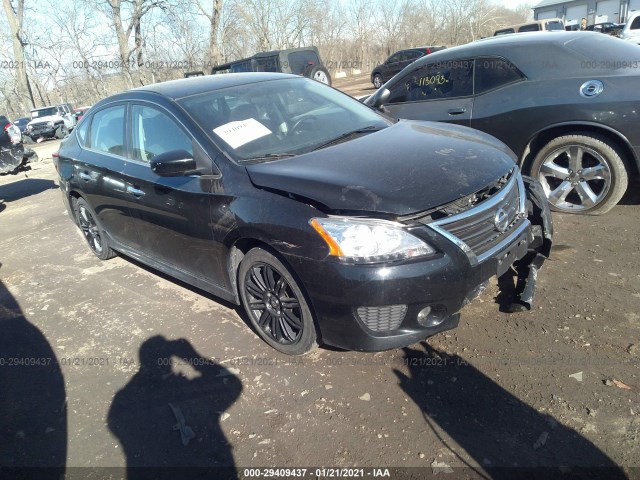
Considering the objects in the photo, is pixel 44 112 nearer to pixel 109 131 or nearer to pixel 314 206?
pixel 109 131

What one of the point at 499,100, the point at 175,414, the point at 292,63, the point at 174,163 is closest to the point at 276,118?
the point at 174,163

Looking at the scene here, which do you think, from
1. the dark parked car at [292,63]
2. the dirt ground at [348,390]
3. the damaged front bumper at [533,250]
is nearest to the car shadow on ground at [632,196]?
the dirt ground at [348,390]

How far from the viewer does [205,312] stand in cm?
385

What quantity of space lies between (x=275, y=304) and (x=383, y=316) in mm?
779

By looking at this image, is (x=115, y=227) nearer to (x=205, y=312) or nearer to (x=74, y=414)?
(x=205, y=312)

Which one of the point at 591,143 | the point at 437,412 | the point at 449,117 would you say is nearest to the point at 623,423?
the point at 437,412

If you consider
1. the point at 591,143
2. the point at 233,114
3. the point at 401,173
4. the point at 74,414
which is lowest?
the point at 74,414

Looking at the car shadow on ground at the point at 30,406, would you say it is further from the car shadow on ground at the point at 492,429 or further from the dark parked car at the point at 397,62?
the dark parked car at the point at 397,62

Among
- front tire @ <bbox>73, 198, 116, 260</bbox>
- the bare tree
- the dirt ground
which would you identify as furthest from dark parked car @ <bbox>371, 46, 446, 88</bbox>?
the bare tree

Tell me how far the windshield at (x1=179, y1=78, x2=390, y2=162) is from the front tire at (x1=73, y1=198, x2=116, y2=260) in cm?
214

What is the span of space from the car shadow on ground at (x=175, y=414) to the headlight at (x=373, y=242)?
1162 mm

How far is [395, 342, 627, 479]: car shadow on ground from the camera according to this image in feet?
6.91

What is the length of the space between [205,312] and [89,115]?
103 inches

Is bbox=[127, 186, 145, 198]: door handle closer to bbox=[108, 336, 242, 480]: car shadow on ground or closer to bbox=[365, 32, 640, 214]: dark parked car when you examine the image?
bbox=[108, 336, 242, 480]: car shadow on ground
